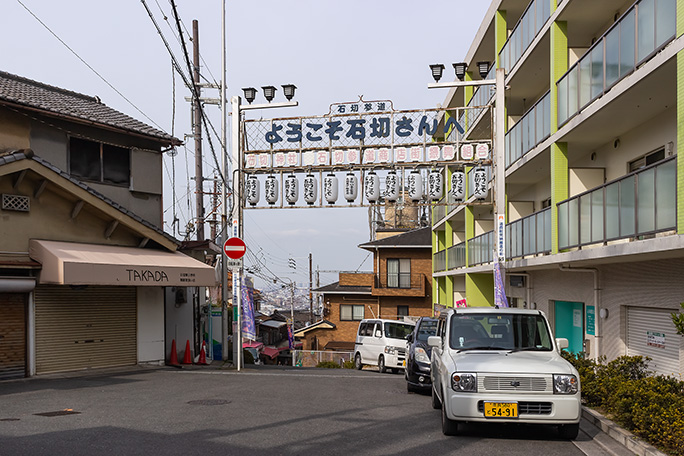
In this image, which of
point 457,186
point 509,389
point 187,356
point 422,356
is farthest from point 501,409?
point 187,356

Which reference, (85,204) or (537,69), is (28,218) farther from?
(537,69)

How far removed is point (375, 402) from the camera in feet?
39.8

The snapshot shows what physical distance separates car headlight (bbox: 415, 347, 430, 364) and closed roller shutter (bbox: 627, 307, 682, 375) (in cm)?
446

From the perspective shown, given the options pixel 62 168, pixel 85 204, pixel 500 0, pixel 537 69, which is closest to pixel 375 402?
pixel 85 204

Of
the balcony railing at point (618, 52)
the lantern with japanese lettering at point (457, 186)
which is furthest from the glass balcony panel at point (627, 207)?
the lantern with japanese lettering at point (457, 186)

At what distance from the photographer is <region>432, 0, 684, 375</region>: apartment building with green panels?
36.1ft

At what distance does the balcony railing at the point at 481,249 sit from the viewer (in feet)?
79.1

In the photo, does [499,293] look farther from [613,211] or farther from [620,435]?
[620,435]

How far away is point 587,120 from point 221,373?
11.0 m

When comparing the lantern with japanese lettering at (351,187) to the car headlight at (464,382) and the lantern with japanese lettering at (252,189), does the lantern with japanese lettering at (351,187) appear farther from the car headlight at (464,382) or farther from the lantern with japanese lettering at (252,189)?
the car headlight at (464,382)

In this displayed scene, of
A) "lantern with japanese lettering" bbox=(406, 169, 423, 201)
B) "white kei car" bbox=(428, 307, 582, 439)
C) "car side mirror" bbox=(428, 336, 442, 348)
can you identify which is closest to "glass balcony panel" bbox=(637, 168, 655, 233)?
"white kei car" bbox=(428, 307, 582, 439)

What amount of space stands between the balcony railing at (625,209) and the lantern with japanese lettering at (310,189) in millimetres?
7759

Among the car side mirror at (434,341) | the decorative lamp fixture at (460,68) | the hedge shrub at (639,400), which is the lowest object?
the hedge shrub at (639,400)

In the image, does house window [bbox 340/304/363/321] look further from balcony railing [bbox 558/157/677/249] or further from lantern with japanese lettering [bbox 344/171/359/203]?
balcony railing [bbox 558/157/677/249]
